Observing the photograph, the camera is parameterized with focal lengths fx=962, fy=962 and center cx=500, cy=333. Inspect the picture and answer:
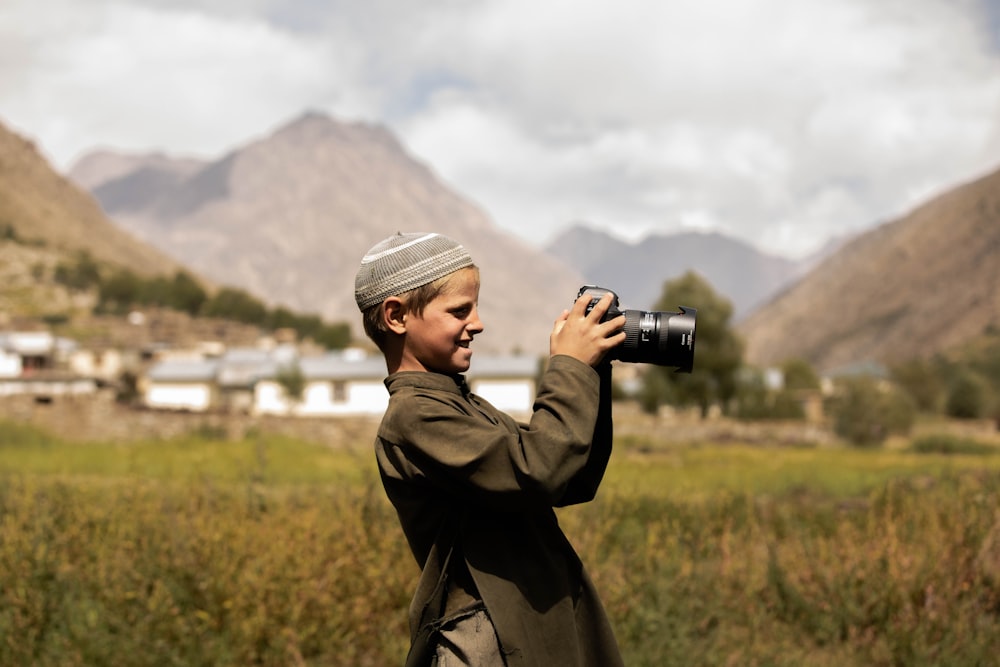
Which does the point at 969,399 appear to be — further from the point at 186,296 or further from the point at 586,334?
the point at 186,296

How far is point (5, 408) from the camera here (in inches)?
1353

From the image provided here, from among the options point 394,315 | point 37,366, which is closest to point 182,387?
point 37,366

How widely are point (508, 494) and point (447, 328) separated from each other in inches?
18.0

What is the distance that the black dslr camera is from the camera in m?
2.32

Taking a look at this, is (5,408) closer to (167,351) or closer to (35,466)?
(35,466)

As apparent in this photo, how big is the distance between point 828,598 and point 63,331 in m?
110

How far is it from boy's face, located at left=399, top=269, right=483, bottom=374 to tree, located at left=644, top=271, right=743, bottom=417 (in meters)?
58.8

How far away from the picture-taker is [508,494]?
84.3 inches

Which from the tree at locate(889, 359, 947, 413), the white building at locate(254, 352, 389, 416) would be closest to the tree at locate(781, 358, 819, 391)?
the tree at locate(889, 359, 947, 413)

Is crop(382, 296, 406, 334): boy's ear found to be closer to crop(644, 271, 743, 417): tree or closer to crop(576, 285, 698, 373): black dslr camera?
crop(576, 285, 698, 373): black dslr camera

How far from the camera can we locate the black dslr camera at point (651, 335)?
2318 millimetres

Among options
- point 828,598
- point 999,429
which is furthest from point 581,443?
point 999,429

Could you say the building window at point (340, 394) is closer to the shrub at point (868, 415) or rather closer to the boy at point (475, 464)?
the shrub at point (868, 415)

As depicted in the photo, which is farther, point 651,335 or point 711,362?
point 711,362
